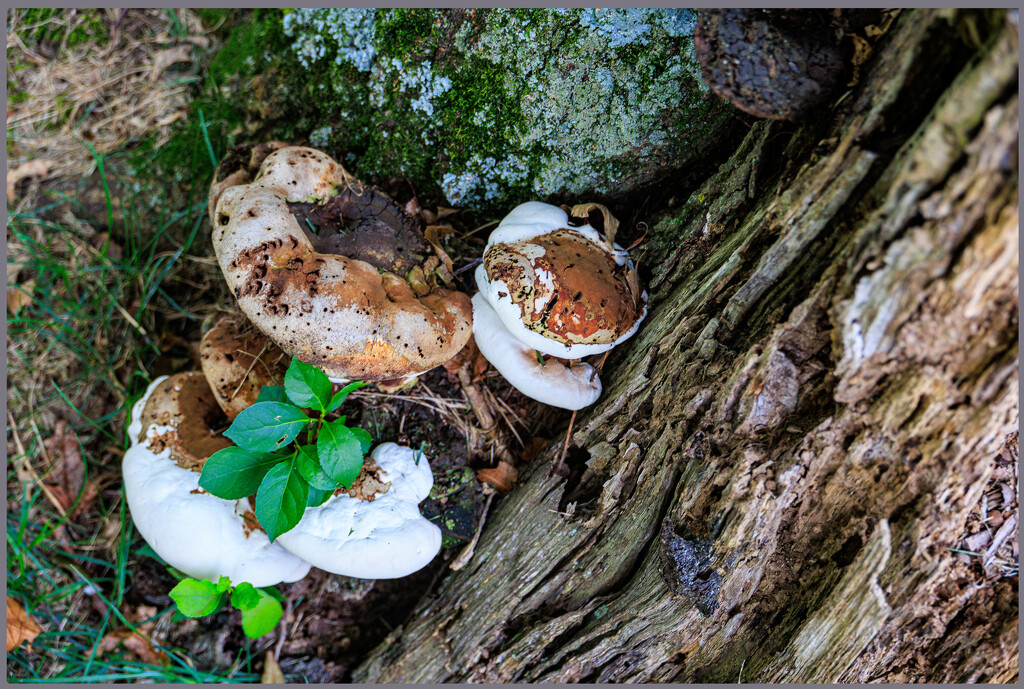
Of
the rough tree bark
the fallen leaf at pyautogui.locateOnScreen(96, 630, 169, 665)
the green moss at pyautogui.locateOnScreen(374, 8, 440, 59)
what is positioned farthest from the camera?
the fallen leaf at pyautogui.locateOnScreen(96, 630, 169, 665)

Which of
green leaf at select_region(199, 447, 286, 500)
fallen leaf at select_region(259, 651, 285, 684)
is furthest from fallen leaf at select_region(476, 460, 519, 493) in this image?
fallen leaf at select_region(259, 651, 285, 684)

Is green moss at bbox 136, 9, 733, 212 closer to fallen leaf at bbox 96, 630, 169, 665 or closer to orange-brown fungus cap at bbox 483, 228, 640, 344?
orange-brown fungus cap at bbox 483, 228, 640, 344

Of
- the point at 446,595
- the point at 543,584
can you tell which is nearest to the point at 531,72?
the point at 543,584

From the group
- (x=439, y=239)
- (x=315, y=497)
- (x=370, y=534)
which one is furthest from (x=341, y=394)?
(x=439, y=239)

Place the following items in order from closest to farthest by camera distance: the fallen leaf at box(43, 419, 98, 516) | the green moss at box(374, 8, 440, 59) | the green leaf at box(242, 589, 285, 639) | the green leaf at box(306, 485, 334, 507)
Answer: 1. the green leaf at box(306, 485, 334, 507)
2. the green moss at box(374, 8, 440, 59)
3. the green leaf at box(242, 589, 285, 639)
4. the fallen leaf at box(43, 419, 98, 516)

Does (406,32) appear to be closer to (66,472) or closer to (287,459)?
(287,459)

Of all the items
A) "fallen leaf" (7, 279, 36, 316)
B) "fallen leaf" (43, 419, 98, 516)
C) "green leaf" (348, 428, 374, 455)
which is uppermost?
"green leaf" (348, 428, 374, 455)

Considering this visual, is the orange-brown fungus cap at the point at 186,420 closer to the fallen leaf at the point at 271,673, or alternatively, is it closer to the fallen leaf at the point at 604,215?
the fallen leaf at the point at 271,673

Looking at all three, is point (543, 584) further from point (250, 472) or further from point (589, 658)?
point (250, 472)
